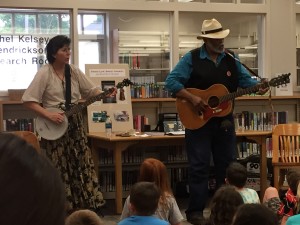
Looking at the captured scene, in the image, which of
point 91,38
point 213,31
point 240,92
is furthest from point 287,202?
point 91,38

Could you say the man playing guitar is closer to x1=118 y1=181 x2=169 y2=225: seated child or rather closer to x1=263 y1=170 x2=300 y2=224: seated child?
x1=263 y1=170 x2=300 y2=224: seated child

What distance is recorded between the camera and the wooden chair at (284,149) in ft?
16.9

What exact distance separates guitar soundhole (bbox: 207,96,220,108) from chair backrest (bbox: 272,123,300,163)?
1.12 m

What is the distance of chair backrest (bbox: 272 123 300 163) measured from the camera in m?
5.22

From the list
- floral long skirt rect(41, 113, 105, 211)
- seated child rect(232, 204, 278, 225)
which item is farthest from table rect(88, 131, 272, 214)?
seated child rect(232, 204, 278, 225)

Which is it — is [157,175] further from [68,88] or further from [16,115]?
[16,115]

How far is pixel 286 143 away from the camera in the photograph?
5266 mm

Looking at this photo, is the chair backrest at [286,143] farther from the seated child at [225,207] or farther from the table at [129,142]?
the seated child at [225,207]

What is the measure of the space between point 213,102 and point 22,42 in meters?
2.69

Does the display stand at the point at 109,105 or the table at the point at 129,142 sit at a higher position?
the display stand at the point at 109,105

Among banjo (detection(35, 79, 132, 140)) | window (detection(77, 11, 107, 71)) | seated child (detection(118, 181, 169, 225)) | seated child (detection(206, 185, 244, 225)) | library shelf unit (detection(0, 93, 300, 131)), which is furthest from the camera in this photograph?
window (detection(77, 11, 107, 71))

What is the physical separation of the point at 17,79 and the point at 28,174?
19.1ft

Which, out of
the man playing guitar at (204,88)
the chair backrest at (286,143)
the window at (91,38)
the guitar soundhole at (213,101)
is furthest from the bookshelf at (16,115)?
the chair backrest at (286,143)

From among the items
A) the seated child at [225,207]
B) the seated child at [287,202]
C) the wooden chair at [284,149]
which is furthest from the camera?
the wooden chair at [284,149]
